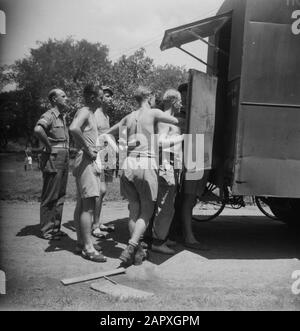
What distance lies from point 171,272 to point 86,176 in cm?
142

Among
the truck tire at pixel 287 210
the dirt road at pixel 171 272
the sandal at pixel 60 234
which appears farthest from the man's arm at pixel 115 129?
the truck tire at pixel 287 210

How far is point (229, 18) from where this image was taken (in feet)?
17.7

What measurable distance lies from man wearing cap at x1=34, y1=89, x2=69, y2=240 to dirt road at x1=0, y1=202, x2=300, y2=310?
27 centimetres

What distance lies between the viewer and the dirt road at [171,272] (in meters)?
3.51

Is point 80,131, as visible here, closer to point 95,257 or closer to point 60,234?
point 95,257

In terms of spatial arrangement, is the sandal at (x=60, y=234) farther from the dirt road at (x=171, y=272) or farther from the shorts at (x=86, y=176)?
the shorts at (x=86, y=176)

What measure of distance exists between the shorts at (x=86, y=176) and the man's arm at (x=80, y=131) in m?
0.09

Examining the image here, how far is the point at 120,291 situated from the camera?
3711 millimetres

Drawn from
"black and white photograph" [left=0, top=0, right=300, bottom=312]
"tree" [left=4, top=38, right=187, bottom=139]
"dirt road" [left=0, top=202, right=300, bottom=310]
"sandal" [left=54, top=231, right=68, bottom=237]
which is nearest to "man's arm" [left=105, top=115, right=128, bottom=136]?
"black and white photograph" [left=0, top=0, right=300, bottom=312]

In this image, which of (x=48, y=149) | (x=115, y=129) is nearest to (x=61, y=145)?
(x=48, y=149)

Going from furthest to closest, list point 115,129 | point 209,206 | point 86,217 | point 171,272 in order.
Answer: point 209,206
point 115,129
point 86,217
point 171,272
